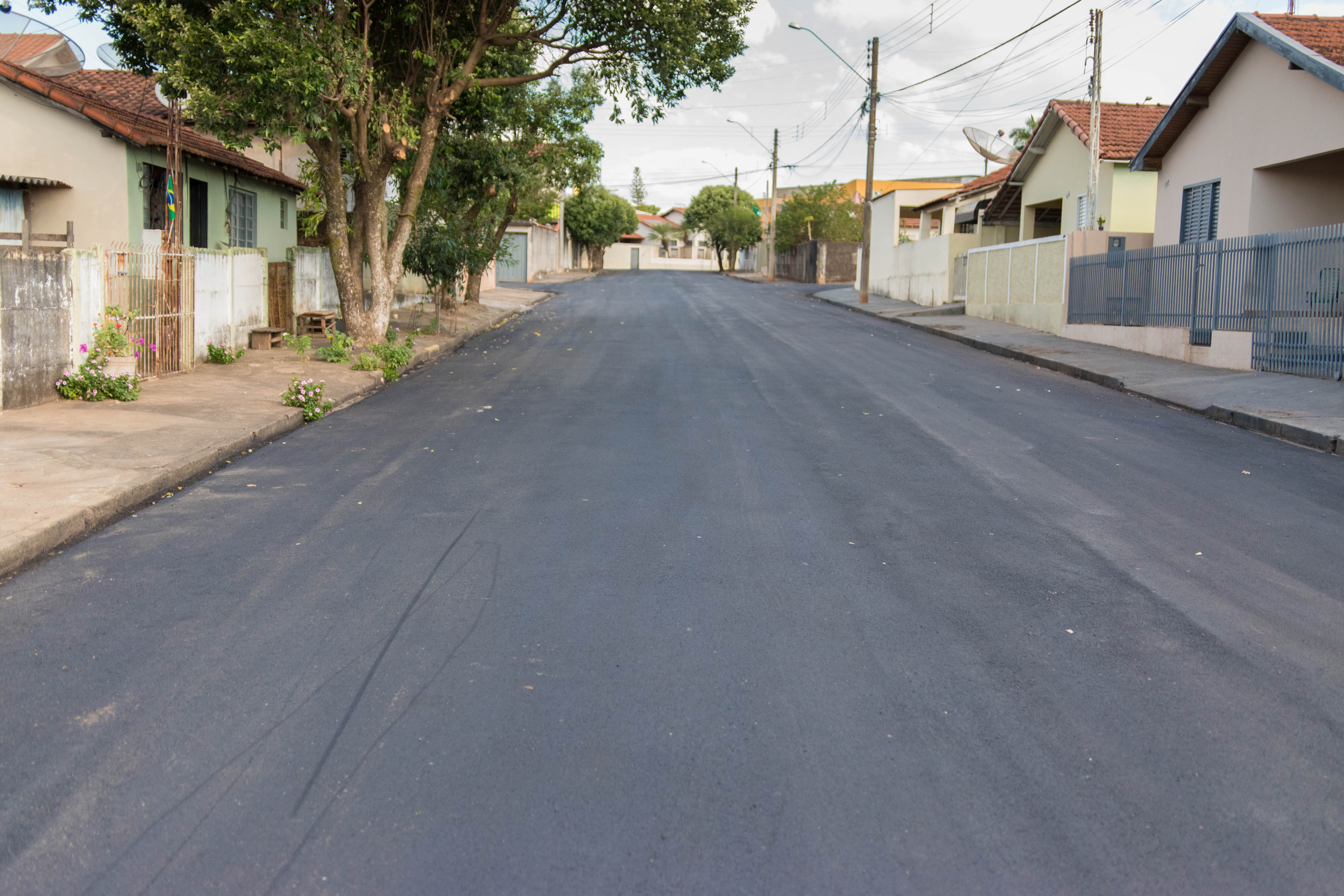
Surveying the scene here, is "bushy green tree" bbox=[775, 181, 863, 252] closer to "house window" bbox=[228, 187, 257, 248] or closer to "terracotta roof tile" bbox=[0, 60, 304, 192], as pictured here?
"terracotta roof tile" bbox=[0, 60, 304, 192]

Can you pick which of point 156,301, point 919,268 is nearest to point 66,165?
point 156,301

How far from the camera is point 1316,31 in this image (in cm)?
1872

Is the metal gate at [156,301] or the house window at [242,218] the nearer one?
the metal gate at [156,301]

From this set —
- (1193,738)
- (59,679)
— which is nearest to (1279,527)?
(1193,738)

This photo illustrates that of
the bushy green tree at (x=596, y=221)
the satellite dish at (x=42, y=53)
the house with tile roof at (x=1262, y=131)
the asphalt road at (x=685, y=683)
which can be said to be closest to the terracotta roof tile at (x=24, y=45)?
the satellite dish at (x=42, y=53)

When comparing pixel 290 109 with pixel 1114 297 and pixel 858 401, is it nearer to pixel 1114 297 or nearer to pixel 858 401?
pixel 858 401

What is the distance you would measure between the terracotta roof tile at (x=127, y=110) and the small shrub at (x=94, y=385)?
18.9ft

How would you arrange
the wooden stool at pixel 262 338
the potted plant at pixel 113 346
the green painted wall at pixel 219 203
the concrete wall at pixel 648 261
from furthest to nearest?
the concrete wall at pixel 648 261 < the wooden stool at pixel 262 338 < the green painted wall at pixel 219 203 < the potted plant at pixel 113 346

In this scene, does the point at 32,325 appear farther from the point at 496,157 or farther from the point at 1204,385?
the point at 496,157

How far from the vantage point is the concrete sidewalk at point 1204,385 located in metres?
11.3

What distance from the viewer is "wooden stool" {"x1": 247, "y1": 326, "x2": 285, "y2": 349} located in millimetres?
17219

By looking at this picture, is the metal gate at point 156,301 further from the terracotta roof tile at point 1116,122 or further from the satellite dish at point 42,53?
the terracotta roof tile at point 1116,122

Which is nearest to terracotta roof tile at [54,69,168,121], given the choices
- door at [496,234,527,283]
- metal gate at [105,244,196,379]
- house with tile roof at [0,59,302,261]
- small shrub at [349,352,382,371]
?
house with tile roof at [0,59,302,261]

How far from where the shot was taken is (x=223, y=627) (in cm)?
502
